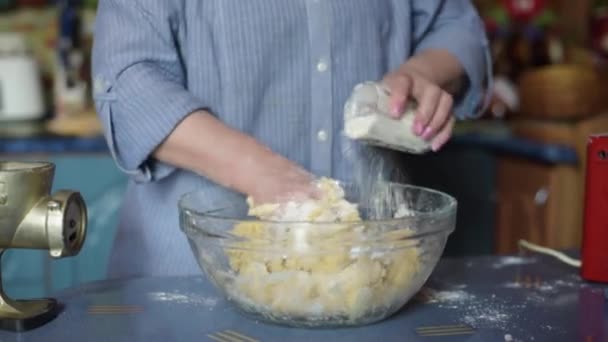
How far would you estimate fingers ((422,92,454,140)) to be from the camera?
3.11 feet

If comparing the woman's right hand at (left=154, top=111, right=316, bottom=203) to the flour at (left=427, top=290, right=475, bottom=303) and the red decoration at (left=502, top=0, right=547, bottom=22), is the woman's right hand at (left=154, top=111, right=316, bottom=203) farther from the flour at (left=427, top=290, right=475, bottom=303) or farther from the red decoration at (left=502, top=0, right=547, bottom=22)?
the red decoration at (left=502, top=0, right=547, bottom=22)

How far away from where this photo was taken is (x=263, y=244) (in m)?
0.81

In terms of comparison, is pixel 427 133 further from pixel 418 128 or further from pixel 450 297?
pixel 450 297

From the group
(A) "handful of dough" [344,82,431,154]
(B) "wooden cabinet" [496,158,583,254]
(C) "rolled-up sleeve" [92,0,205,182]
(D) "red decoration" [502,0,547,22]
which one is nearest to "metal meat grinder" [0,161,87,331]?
(C) "rolled-up sleeve" [92,0,205,182]

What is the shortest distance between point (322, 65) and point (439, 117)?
7.8 inches

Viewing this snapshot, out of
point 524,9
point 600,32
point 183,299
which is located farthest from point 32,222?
point 600,32

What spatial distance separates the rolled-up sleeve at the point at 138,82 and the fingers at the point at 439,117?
24 cm

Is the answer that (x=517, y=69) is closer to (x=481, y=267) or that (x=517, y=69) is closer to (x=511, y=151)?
(x=511, y=151)

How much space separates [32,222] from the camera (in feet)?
2.71

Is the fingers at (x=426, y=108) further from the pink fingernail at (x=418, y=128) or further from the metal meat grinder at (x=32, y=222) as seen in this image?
the metal meat grinder at (x=32, y=222)

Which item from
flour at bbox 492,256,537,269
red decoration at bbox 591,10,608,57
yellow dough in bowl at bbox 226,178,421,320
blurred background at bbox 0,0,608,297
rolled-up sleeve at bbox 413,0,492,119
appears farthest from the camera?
red decoration at bbox 591,10,608,57

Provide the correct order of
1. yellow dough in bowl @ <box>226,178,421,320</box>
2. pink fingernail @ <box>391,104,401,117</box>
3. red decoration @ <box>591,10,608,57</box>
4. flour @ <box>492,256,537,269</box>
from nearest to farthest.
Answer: yellow dough in bowl @ <box>226,178,421,320</box> < pink fingernail @ <box>391,104,401,117</box> < flour @ <box>492,256,537,269</box> < red decoration @ <box>591,10,608,57</box>

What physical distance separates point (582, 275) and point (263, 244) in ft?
1.30

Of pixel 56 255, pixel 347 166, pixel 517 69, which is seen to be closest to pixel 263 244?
pixel 56 255
